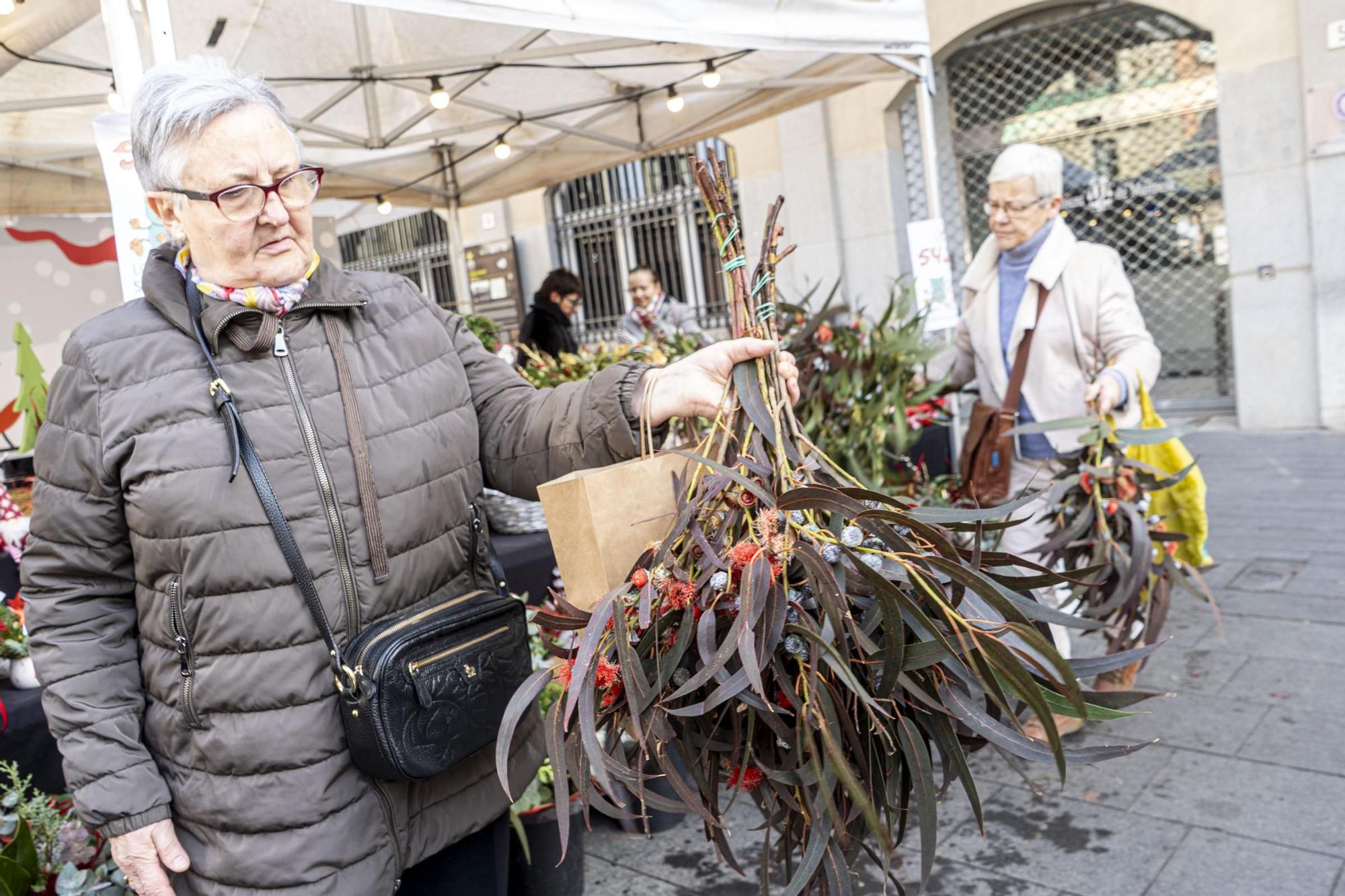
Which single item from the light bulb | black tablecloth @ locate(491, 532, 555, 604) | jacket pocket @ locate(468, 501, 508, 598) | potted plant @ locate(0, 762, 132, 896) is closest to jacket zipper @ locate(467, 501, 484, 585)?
jacket pocket @ locate(468, 501, 508, 598)

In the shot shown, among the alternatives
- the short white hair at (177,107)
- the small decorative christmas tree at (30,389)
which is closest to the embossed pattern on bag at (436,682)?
the short white hair at (177,107)

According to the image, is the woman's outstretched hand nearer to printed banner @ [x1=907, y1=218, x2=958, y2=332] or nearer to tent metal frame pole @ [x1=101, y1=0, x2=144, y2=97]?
tent metal frame pole @ [x1=101, y1=0, x2=144, y2=97]

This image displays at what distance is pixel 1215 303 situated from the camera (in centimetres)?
895

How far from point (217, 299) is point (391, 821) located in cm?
81

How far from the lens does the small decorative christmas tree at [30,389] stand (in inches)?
153

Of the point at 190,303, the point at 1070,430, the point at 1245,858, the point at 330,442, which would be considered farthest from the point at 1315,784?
the point at 190,303

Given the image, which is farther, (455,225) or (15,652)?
(455,225)

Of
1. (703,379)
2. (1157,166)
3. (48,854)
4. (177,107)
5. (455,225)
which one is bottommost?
(48,854)

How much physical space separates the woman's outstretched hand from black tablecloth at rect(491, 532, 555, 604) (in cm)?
189

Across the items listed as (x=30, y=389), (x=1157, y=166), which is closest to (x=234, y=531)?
(x=30, y=389)

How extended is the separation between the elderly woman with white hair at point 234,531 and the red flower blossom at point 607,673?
1.33ft

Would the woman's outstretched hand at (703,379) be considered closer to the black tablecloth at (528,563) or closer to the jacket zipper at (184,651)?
the jacket zipper at (184,651)

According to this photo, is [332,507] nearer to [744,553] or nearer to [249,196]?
[249,196]

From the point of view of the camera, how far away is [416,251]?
14680mm
